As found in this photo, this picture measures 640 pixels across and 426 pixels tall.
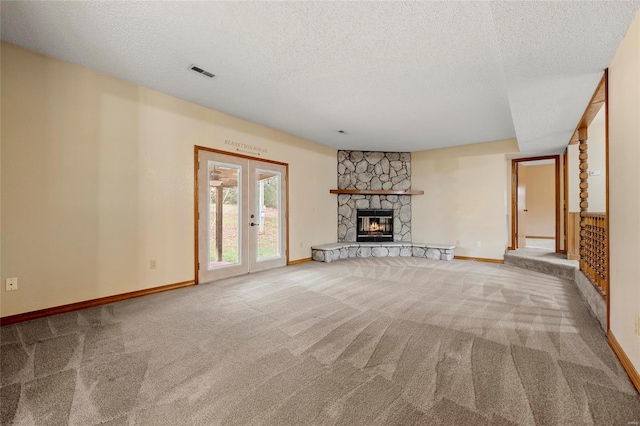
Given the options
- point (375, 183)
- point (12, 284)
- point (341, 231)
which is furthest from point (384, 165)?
point (12, 284)

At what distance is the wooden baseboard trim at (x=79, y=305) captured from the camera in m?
2.68

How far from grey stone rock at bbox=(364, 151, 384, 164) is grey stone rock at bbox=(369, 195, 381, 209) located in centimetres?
91

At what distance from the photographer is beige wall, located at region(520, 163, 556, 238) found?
9.12m

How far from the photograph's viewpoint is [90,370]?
1887mm

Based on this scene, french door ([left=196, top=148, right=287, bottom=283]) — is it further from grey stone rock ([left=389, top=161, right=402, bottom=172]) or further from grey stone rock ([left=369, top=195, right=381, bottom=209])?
grey stone rock ([left=389, top=161, right=402, bottom=172])

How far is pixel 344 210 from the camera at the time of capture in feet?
23.0

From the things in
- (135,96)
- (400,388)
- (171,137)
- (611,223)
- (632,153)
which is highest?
(135,96)

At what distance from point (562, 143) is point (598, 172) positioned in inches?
28.1

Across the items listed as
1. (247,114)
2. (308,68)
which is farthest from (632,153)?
(247,114)

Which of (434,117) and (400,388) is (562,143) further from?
(400,388)

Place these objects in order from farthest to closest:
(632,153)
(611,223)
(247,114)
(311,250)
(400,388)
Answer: (311,250), (247,114), (611,223), (632,153), (400,388)

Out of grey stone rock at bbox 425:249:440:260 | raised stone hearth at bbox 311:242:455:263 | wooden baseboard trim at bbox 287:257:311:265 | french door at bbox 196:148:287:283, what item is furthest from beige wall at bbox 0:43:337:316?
grey stone rock at bbox 425:249:440:260

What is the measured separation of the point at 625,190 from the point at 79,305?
16.9 ft

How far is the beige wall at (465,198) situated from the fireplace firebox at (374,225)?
648 millimetres
